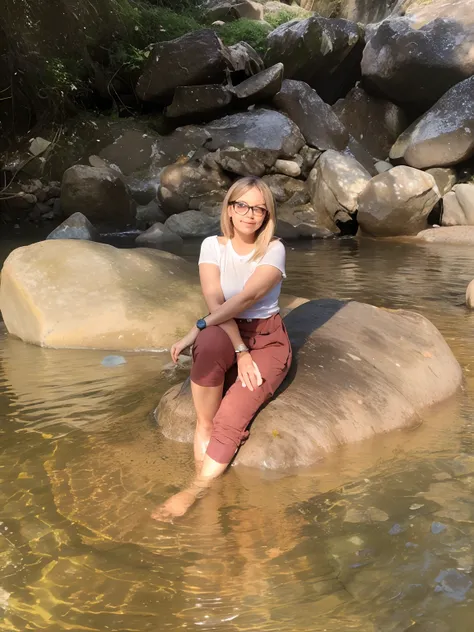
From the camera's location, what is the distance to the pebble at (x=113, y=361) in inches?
189

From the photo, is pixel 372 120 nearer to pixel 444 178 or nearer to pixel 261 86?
pixel 261 86

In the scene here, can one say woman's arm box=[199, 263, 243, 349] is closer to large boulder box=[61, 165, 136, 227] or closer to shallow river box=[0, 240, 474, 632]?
shallow river box=[0, 240, 474, 632]

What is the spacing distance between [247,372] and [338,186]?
33.9 ft

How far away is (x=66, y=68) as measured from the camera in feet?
48.8

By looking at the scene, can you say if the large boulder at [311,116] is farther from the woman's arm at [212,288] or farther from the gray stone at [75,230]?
the woman's arm at [212,288]

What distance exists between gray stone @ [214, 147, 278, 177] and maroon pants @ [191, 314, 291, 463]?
10.7 m

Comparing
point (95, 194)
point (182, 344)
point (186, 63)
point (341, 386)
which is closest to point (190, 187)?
point (95, 194)

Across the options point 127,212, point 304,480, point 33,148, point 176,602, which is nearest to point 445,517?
point 304,480

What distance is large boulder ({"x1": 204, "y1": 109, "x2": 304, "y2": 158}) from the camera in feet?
46.0

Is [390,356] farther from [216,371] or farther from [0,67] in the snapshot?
[0,67]

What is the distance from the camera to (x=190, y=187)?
13703 millimetres

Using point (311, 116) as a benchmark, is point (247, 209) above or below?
below

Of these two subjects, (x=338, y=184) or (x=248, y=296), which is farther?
(x=338, y=184)

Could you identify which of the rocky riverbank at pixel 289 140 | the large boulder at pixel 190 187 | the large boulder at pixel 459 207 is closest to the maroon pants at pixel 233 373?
the rocky riverbank at pixel 289 140
